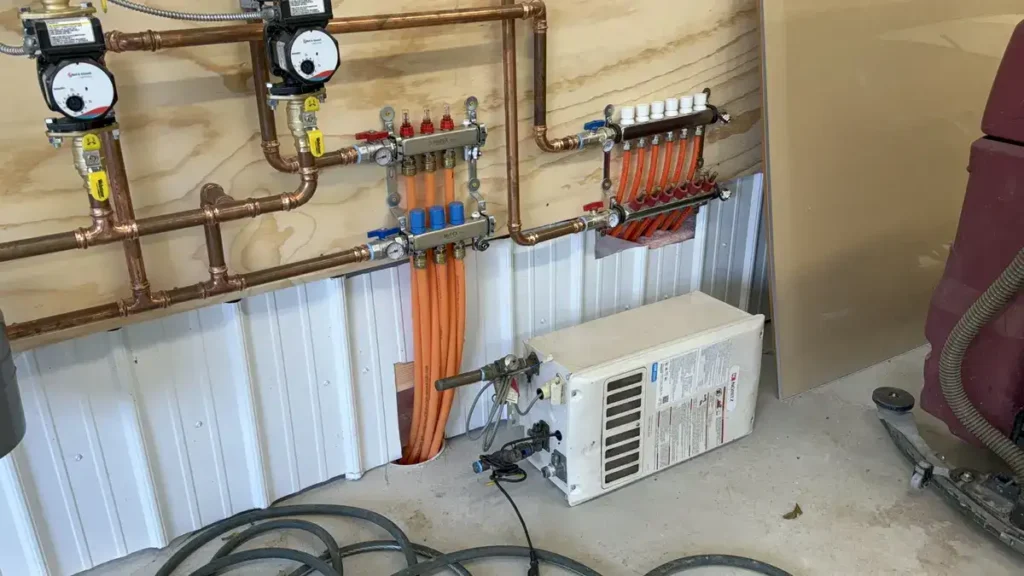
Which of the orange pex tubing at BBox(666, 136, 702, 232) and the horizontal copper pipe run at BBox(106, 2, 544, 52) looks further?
the orange pex tubing at BBox(666, 136, 702, 232)

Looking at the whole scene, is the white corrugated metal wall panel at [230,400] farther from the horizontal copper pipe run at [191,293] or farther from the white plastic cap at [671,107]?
the white plastic cap at [671,107]

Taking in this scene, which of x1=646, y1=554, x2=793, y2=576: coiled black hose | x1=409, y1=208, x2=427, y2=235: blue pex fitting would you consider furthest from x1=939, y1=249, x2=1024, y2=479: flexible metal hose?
x1=409, y1=208, x2=427, y2=235: blue pex fitting

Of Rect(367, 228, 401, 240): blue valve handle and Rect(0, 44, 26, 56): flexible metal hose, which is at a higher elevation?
Rect(0, 44, 26, 56): flexible metal hose

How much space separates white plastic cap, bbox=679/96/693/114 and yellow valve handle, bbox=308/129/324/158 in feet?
2.65

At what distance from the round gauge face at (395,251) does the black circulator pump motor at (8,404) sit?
58 centimetres

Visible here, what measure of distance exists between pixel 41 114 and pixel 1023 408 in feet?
5.53

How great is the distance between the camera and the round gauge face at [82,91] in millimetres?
984

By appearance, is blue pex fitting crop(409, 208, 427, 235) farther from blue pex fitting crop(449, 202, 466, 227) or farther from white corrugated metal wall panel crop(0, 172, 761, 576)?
white corrugated metal wall panel crop(0, 172, 761, 576)

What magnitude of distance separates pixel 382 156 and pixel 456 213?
0.60ft

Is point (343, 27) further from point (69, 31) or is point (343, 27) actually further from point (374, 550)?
point (374, 550)

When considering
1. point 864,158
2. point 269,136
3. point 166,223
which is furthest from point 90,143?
point 864,158

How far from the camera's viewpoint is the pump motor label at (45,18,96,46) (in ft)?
3.19

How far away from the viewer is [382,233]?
148cm

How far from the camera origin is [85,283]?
1250mm
